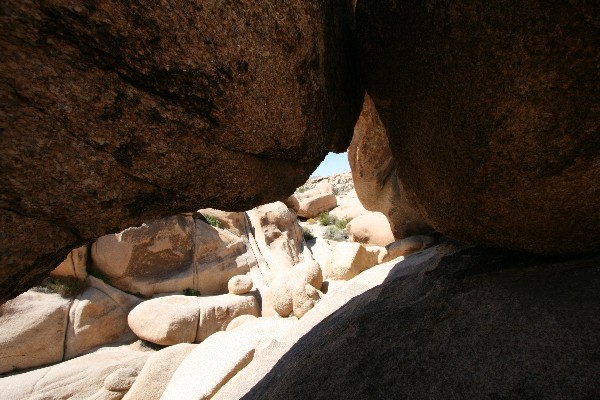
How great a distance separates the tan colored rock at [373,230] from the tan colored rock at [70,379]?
17.1ft

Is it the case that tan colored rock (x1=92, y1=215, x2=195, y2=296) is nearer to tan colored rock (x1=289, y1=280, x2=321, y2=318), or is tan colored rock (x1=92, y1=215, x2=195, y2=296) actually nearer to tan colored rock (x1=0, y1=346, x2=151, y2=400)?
tan colored rock (x1=0, y1=346, x2=151, y2=400)

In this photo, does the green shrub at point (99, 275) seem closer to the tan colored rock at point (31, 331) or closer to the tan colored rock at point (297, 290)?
the tan colored rock at point (31, 331)

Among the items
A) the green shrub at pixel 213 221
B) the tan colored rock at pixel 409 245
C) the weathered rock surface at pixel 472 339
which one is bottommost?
the tan colored rock at pixel 409 245

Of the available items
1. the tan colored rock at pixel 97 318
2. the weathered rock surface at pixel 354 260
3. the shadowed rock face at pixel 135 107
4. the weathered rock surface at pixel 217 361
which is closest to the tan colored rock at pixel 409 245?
the weathered rock surface at pixel 354 260

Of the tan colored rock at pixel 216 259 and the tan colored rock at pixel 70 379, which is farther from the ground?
the tan colored rock at pixel 216 259

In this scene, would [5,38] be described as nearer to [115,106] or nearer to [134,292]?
[115,106]

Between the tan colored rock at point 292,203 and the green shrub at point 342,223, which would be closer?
the green shrub at point 342,223

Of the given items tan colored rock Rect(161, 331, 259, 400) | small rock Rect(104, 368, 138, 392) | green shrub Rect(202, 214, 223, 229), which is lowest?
small rock Rect(104, 368, 138, 392)

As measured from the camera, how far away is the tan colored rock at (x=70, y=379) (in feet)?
18.6

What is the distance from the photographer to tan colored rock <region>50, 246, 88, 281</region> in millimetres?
7902

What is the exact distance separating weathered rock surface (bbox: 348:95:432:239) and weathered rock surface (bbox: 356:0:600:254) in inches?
109

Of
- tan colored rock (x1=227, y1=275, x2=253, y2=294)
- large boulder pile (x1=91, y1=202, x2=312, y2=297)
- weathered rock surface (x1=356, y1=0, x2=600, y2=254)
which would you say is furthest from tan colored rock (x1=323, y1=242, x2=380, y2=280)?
weathered rock surface (x1=356, y1=0, x2=600, y2=254)

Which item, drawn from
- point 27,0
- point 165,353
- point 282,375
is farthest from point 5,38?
point 165,353

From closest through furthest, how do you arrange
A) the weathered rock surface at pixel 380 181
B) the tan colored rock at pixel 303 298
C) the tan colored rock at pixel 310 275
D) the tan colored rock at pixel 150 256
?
the weathered rock surface at pixel 380 181, the tan colored rock at pixel 303 298, the tan colored rock at pixel 310 275, the tan colored rock at pixel 150 256
